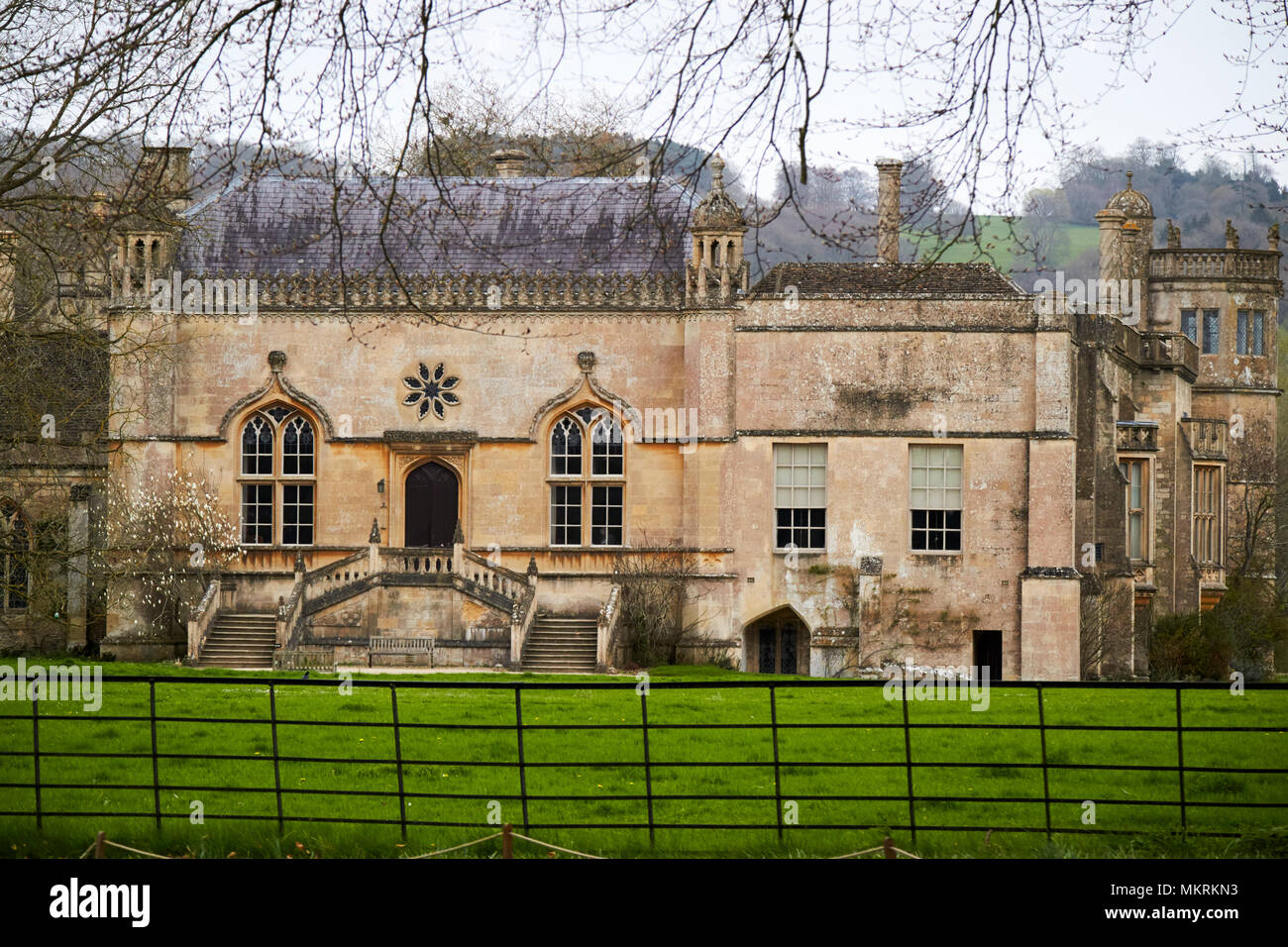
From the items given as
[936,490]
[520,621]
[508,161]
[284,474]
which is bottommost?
[520,621]

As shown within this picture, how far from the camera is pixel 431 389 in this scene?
35438mm

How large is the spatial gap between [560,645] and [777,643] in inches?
195

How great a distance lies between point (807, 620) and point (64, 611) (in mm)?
14308

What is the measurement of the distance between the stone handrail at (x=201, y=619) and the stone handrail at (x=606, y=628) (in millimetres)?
7503

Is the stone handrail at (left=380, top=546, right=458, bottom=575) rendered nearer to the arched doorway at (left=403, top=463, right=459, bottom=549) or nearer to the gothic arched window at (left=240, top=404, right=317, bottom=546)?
the arched doorway at (left=403, top=463, right=459, bottom=549)

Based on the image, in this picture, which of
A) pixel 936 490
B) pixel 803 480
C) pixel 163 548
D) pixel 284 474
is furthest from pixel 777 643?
pixel 163 548

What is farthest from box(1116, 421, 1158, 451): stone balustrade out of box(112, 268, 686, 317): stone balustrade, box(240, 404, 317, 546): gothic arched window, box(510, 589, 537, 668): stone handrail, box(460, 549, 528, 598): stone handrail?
box(240, 404, 317, 546): gothic arched window

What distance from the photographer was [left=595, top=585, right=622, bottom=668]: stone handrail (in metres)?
32.4

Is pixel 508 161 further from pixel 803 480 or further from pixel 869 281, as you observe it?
pixel 803 480

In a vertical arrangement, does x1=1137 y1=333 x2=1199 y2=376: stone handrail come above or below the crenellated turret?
below

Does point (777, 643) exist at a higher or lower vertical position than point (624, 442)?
lower

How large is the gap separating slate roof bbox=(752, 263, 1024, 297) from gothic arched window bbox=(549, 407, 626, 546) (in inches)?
167

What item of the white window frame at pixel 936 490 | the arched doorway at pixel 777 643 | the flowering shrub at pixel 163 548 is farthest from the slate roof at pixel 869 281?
the flowering shrub at pixel 163 548

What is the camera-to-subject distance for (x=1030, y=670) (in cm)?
3391
